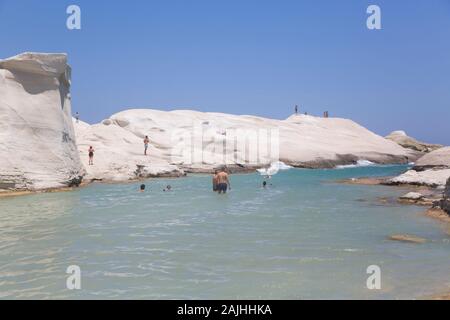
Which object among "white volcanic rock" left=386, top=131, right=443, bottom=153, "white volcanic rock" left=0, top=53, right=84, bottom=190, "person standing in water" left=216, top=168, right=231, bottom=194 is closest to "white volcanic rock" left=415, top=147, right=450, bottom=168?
"person standing in water" left=216, top=168, right=231, bottom=194

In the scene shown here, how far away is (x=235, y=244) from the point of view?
9.78m

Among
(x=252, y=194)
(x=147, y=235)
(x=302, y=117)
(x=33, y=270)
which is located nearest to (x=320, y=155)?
(x=302, y=117)

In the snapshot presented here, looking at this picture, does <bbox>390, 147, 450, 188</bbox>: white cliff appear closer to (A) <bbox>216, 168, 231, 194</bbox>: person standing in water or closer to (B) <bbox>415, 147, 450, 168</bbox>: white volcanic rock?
(B) <bbox>415, 147, 450, 168</bbox>: white volcanic rock

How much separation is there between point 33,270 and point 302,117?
67088 millimetres

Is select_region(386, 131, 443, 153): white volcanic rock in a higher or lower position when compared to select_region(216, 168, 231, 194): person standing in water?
higher

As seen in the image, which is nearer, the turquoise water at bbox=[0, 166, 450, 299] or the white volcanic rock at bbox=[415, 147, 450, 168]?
the turquoise water at bbox=[0, 166, 450, 299]

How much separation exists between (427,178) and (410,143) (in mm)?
61802

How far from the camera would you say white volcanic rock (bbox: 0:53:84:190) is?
20.9 metres

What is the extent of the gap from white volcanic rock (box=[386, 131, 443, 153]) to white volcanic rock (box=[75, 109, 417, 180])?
33.5 feet

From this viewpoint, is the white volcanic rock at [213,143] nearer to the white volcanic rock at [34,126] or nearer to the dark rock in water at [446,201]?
the white volcanic rock at [34,126]

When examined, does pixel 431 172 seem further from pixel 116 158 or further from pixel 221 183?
pixel 116 158

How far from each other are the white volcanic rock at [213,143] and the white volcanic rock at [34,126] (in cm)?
510

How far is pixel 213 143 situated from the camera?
1863 inches
